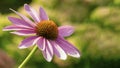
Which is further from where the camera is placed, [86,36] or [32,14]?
[86,36]

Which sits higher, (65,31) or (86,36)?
(65,31)

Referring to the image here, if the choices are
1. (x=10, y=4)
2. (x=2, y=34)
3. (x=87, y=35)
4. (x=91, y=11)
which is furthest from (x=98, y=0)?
(x=10, y=4)

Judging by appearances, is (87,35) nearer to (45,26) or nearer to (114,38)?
(114,38)

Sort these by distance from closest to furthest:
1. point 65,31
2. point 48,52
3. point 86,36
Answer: point 48,52 < point 65,31 < point 86,36

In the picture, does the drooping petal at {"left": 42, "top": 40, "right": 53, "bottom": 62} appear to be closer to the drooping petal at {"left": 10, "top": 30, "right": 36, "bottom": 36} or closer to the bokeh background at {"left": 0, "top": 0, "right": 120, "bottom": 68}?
the drooping petal at {"left": 10, "top": 30, "right": 36, "bottom": 36}

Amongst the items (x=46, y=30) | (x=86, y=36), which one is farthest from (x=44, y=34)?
(x=86, y=36)

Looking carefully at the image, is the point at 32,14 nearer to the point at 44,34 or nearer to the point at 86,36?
the point at 44,34

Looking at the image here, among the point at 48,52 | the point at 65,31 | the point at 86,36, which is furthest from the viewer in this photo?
the point at 86,36
